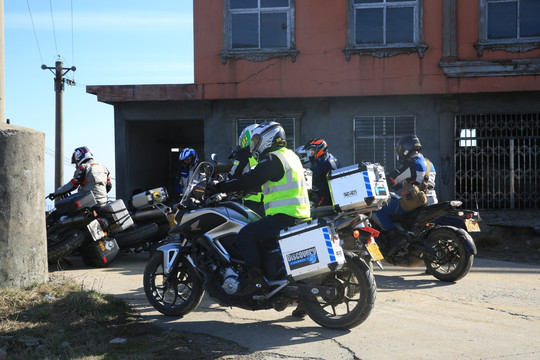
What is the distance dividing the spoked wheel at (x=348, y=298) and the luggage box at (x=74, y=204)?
200 inches

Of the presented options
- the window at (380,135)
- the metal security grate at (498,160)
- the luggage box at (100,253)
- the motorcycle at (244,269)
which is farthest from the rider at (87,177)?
the metal security grate at (498,160)

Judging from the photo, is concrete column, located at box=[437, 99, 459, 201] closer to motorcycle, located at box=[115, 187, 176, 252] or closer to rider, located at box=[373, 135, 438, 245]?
rider, located at box=[373, 135, 438, 245]

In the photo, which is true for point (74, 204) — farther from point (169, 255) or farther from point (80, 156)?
point (169, 255)

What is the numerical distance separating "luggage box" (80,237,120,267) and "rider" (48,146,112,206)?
784 mm

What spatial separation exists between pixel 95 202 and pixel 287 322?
486 cm

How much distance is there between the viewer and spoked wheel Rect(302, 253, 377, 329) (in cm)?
561

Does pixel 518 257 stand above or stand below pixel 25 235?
below

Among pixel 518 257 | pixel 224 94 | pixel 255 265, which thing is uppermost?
pixel 224 94

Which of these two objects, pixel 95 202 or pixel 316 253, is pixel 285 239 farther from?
pixel 95 202

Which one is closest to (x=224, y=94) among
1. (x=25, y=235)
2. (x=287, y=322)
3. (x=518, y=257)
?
(x=518, y=257)

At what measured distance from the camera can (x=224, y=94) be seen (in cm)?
1540

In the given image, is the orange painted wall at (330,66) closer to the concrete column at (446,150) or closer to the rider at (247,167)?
the concrete column at (446,150)

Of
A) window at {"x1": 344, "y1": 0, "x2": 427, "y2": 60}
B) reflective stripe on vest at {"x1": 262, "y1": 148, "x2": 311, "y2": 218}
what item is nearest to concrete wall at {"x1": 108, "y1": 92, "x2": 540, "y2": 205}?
window at {"x1": 344, "y1": 0, "x2": 427, "y2": 60}

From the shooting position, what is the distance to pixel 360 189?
6.56 m
